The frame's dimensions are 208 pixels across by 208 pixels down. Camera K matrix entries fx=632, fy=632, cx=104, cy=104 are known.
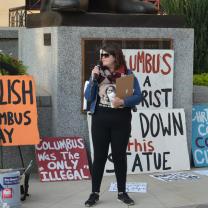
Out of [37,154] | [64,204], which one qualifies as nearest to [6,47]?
[37,154]

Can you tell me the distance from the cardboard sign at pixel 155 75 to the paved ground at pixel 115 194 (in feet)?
3.68

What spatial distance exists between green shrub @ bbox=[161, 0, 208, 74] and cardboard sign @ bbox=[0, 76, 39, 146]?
7711 mm

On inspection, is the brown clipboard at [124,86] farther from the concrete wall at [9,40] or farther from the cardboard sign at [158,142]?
the concrete wall at [9,40]

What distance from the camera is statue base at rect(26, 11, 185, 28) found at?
8000mm

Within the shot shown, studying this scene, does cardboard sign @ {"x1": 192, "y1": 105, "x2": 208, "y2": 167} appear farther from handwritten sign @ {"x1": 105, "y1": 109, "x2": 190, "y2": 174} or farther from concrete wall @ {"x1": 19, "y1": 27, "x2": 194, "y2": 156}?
handwritten sign @ {"x1": 105, "y1": 109, "x2": 190, "y2": 174}

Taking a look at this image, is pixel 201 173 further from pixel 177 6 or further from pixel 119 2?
pixel 177 6

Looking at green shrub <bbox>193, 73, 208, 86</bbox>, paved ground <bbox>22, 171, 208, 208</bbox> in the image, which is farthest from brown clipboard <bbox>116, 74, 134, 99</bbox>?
green shrub <bbox>193, 73, 208, 86</bbox>

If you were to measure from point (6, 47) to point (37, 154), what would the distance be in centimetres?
431

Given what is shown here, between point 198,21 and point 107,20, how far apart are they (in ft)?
21.9

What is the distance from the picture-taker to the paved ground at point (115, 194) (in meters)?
6.65

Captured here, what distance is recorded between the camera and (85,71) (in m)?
8.07

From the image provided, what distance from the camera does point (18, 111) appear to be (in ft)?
23.7

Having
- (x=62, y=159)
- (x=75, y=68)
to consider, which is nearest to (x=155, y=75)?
(x=75, y=68)

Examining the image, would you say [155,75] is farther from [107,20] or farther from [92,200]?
[92,200]
